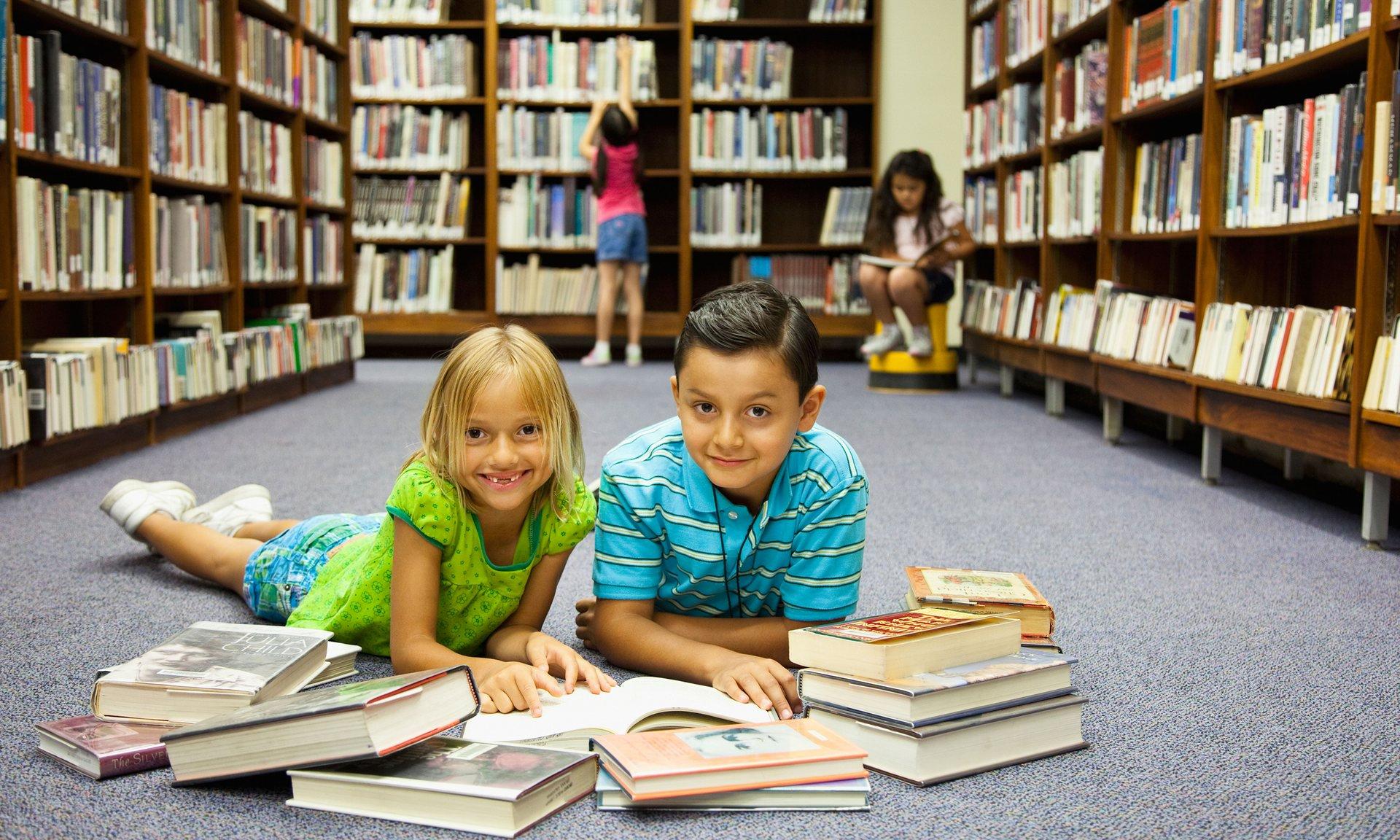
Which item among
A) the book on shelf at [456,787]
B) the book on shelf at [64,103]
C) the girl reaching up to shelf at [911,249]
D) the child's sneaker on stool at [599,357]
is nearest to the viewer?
the book on shelf at [456,787]

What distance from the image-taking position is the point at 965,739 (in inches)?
48.4

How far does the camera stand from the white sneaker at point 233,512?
2199 mm

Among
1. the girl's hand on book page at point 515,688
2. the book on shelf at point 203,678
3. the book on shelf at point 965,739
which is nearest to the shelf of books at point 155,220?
the book on shelf at point 203,678

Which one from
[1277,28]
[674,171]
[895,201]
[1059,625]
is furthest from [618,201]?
[1059,625]

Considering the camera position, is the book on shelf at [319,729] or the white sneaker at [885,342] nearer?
the book on shelf at [319,729]

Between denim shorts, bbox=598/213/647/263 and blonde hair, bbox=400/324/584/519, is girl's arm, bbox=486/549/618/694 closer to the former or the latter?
blonde hair, bbox=400/324/584/519

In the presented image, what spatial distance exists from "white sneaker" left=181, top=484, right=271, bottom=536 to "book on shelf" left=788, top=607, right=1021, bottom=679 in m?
1.24

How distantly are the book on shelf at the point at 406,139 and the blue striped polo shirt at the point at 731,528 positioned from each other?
5.39 meters

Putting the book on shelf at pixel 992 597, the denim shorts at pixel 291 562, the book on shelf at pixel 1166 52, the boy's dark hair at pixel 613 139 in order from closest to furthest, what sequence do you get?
1. the book on shelf at pixel 992 597
2. the denim shorts at pixel 291 562
3. the book on shelf at pixel 1166 52
4. the boy's dark hair at pixel 613 139

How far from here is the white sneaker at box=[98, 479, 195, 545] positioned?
216 cm

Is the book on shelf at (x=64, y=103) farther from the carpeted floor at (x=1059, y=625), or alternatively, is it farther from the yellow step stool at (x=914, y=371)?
the yellow step stool at (x=914, y=371)

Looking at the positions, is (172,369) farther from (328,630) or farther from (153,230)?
(328,630)

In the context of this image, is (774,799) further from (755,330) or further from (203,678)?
(203,678)

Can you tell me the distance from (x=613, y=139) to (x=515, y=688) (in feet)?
16.9
